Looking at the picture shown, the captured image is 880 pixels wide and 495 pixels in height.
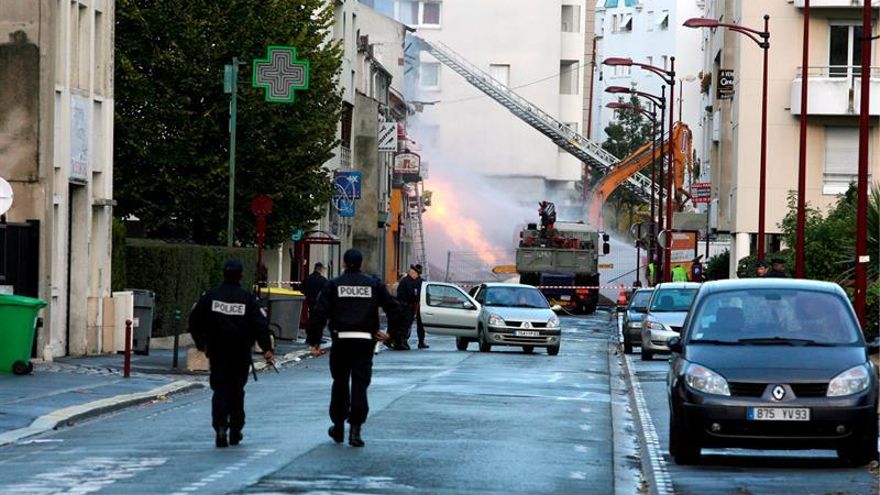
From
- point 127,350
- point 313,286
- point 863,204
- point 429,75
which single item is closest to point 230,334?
point 127,350

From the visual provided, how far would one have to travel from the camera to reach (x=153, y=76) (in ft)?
161

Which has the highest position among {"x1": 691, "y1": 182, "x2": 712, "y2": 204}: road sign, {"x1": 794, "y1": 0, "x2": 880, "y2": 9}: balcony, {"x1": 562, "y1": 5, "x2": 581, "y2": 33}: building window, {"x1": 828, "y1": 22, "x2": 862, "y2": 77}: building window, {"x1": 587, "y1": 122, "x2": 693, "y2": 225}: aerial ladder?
{"x1": 562, "y1": 5, "x2": 581, "y2": 33}: building window

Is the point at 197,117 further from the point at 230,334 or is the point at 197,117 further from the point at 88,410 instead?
the point at 230,334

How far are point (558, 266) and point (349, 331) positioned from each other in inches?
2321

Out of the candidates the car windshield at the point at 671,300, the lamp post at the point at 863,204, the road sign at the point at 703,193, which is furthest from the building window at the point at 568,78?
the lamp post at the point at 863,204

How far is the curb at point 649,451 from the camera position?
15.7m

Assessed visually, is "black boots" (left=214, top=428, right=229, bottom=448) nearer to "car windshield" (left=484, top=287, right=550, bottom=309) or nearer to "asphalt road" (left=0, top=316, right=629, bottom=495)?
"asphalt road" (left=0, top=316, right=629, bottom=495)

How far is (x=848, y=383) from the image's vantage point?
17.0 metres

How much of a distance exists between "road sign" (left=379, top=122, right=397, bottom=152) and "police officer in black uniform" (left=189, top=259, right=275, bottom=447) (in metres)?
57.6

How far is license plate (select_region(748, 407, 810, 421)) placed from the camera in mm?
16844

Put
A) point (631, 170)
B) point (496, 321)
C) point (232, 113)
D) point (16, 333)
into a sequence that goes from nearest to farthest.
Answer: point (16, 333) < point (232, 113) < point (496, 321) < point (631, 170)

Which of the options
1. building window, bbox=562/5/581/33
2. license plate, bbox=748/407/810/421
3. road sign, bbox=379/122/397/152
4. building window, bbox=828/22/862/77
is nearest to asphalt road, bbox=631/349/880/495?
license plate, bbox=748/407/810/421

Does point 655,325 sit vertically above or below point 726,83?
below

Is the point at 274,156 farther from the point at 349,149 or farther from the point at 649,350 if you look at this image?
the point at 349,149
